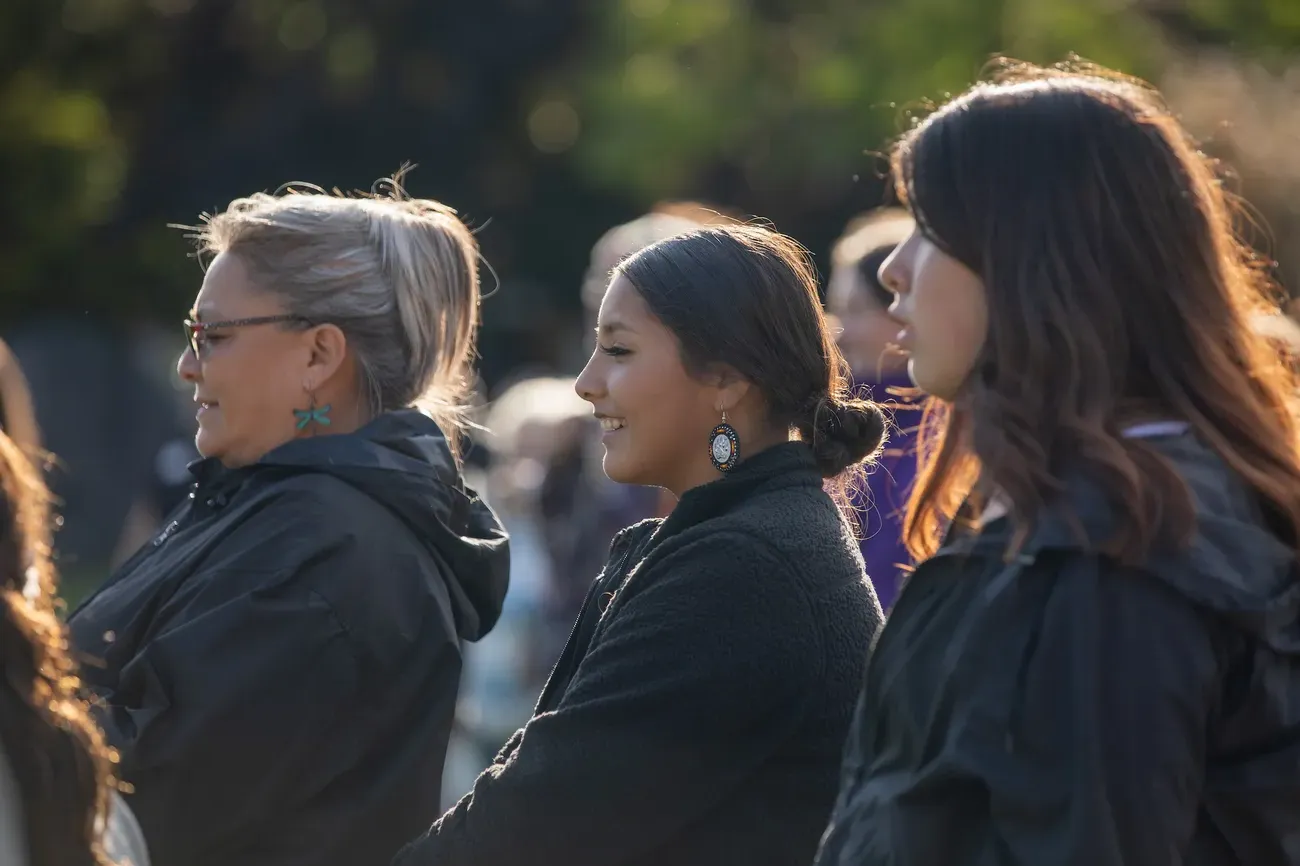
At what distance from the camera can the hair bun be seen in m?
3.08

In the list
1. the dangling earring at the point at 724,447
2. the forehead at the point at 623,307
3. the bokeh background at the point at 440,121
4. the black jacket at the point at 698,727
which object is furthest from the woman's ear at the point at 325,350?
the bokeh background at the point at 440,121

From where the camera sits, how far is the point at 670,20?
73.4 feet

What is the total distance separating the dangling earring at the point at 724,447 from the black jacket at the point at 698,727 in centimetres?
21

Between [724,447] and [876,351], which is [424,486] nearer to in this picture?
[724,447]

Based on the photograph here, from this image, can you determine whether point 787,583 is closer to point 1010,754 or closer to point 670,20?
point 1010,754

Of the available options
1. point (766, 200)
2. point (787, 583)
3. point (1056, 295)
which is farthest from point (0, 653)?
point (766, 200)

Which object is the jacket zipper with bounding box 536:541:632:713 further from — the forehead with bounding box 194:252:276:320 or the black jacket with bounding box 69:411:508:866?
the forehead with bounding box 194:252:276:320

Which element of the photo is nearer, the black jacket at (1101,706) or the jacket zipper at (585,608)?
the black jacket at (1101,706)

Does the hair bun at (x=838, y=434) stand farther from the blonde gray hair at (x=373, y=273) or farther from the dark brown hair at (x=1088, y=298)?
the blonde gray hair at (x=373, y=273)

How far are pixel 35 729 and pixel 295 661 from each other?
1.03m

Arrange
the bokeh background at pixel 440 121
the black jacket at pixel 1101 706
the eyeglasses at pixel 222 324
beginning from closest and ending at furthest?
1. the black jacket at pixel 1101 706
2. the eyeglasses at pixel 222 324
3. the bokeh background at pixel 440 121

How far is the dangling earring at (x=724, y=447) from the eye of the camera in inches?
119

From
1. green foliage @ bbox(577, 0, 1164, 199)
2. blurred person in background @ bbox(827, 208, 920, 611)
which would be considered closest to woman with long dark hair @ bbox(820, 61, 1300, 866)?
blurred person in background @ bbox(827, 208, 920, 611)

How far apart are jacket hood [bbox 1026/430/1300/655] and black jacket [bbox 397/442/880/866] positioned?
791 millimetres
